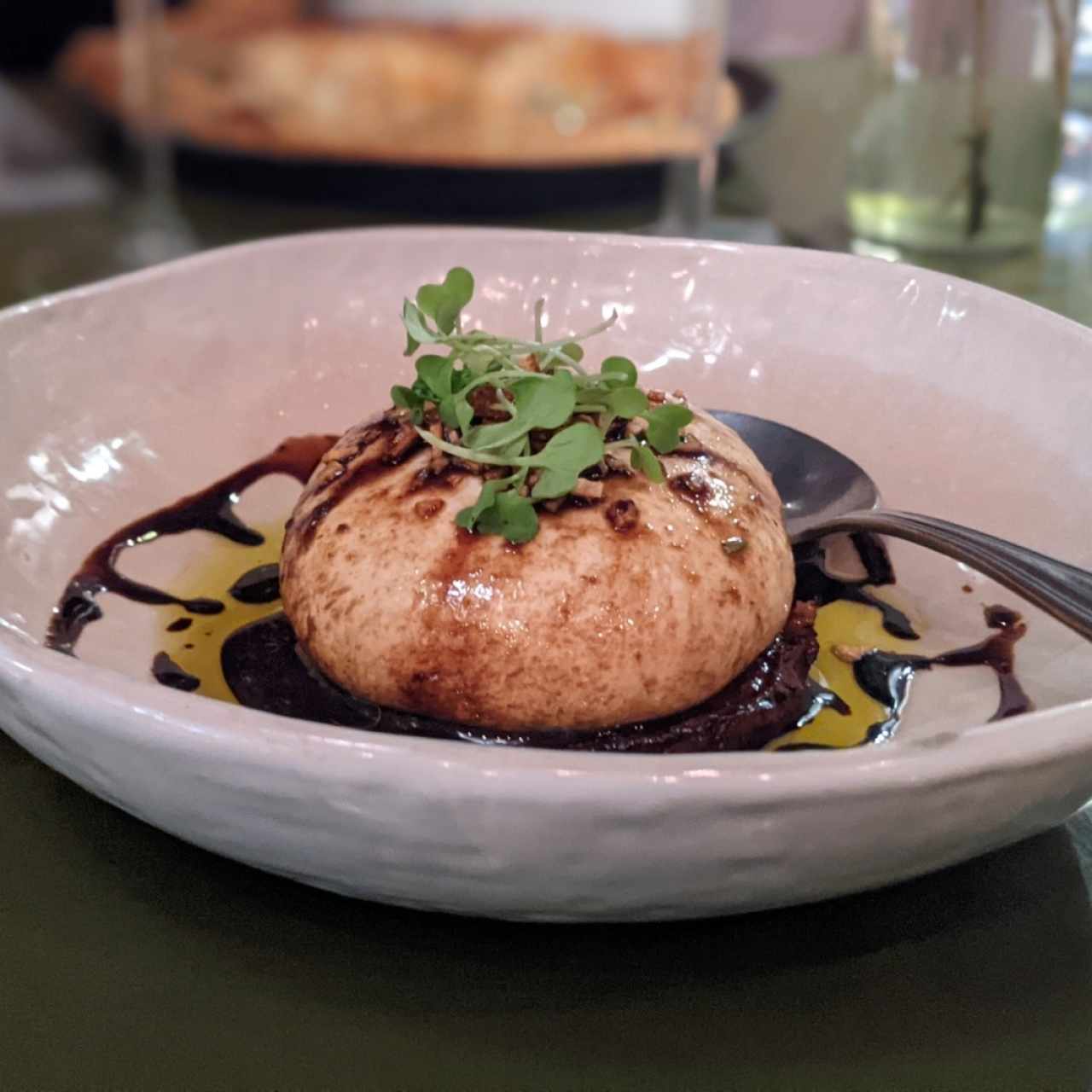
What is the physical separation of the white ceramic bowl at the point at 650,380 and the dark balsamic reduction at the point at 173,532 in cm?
2

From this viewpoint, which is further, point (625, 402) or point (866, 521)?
point (866, 521)

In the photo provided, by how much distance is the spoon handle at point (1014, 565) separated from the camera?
37.1 inches

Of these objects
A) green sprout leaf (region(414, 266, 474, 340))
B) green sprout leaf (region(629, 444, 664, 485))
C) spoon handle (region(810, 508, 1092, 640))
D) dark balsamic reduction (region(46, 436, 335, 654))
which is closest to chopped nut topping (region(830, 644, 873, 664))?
spoon handle (region(810, 508, 1092, 640))

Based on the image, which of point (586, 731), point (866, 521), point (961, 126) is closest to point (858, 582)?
point (866, 521)

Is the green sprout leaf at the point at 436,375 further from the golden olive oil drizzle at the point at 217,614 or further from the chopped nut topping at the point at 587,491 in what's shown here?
the golden olive oil drizzle at the point at 217,614

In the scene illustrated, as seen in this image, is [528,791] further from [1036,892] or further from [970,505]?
[970,505]

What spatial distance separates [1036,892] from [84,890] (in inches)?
23.9

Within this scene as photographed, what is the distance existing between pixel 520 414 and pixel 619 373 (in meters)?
0.14

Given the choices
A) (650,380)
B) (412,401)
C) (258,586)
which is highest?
(412,401)

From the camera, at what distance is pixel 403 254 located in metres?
1.59

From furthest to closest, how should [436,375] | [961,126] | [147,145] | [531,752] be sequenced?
[147,145]
[961,126]
[436,375]
[531,752]

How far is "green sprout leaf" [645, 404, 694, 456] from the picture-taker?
1.12 meters

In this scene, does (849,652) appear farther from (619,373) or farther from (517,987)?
(517,987)

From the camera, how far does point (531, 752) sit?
675 millimetres
